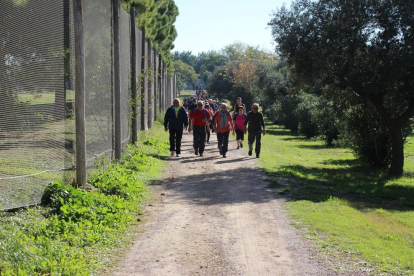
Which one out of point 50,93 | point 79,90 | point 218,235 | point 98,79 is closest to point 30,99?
point 50,93

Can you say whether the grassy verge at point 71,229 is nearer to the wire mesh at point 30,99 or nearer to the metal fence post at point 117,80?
the wire mesh at point 30,99

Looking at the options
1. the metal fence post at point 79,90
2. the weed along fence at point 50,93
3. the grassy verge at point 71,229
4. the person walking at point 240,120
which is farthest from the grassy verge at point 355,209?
the weed along fence at point 50,93

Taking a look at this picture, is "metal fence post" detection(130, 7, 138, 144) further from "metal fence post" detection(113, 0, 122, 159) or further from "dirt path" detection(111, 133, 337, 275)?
"dirt path" detection(111, 133, 337, 275)

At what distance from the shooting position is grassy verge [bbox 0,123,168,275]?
5.38m

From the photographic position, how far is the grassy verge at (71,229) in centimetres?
538

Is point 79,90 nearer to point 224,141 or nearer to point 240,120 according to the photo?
point 224,141

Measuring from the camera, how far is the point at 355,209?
10.3 meters

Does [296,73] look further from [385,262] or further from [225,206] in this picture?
[385,262]

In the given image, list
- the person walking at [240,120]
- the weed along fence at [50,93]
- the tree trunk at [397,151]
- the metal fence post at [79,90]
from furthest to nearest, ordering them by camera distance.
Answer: the person walking at [240,120], the tree trunk at [397,151], the metal fence post at [79,90], the weed along fence at [50,93]

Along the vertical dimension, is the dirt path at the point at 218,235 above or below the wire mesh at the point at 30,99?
below

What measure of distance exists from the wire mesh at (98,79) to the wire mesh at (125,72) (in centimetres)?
190

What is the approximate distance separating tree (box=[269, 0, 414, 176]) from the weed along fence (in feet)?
22.2

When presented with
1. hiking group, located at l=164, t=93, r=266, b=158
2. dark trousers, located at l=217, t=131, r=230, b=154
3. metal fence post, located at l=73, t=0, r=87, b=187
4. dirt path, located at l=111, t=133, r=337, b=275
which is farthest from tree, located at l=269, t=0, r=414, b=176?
metal fence post, located at l=73, t=0, r=87, b=187

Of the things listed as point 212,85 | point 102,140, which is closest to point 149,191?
point 102,140
